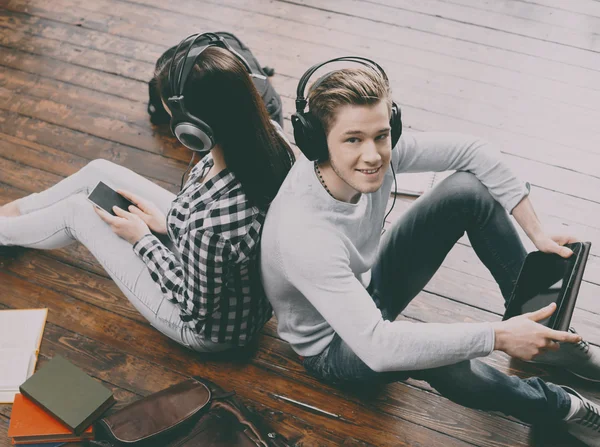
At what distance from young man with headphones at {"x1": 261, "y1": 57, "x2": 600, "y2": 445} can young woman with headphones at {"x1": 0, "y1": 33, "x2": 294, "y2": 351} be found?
0.08 metres

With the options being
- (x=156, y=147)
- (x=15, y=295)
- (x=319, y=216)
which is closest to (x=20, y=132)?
(x=156, y=147)

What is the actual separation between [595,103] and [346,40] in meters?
1.07

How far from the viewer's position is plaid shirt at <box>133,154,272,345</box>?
1414 millimetres

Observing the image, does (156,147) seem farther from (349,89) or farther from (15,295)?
(349,89)

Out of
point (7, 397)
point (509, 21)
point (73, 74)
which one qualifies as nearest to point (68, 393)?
point (7, 397)

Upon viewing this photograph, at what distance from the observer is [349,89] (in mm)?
1276

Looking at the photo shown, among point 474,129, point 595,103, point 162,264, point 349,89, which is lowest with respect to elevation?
point 162,264

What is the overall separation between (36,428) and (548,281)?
134 cm

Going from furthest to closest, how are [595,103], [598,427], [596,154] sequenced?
[595,103] → [596,154] → [598,427]

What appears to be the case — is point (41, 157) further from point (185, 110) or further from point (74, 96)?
point (185, 110)

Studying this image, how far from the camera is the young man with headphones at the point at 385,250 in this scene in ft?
4.29

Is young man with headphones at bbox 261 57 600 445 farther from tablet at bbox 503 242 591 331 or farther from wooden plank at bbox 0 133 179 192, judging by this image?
wooden plank at bbox 0 133 179 192

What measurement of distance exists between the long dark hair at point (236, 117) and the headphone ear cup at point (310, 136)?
0.11 meters

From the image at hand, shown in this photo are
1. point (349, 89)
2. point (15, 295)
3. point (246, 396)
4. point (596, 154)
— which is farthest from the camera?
point (596, 154)
